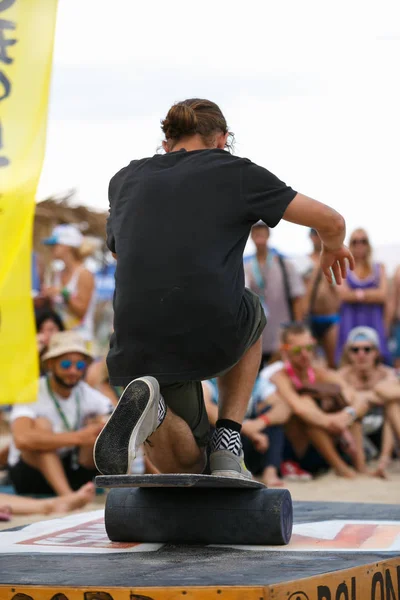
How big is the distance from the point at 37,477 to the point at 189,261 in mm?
4011

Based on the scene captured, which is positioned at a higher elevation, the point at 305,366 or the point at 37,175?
the point at 37,175

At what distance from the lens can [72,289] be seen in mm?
9469

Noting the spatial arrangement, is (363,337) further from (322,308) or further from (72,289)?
(72,289)

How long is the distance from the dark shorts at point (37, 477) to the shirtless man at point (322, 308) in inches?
133

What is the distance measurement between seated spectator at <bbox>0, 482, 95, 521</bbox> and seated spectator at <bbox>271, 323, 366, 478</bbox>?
2172mm

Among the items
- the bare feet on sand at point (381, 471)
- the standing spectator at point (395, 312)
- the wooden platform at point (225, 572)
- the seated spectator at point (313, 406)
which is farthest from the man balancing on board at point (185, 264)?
the standing spectator at point (395, 312)

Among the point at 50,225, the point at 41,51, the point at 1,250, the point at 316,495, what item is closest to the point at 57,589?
the point at 1,250

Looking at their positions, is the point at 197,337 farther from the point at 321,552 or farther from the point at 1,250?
the point at 1,250

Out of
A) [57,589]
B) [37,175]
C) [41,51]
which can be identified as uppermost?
[41,51]

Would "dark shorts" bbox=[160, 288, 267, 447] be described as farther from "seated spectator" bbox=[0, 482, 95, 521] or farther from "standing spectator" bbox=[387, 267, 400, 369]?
"standing spectator" bbox=[387, 267, 400, 369]

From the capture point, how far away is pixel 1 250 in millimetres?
5551

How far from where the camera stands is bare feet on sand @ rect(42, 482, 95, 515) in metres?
6.84

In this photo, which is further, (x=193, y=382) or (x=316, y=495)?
(x=316, y=495)

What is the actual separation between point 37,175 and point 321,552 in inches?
111
